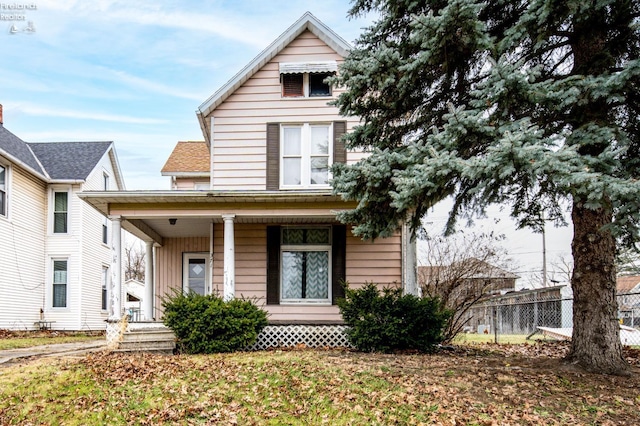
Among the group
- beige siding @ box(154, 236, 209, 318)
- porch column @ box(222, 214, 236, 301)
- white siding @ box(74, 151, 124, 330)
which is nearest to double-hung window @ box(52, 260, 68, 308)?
white siding @ box(74, 151, 124, 330)

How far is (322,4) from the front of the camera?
13461mm

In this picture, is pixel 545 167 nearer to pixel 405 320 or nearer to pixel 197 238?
pixel 405 320

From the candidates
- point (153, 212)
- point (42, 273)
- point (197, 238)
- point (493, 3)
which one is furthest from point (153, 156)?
point (493, 3)

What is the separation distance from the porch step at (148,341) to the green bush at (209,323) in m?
0.46

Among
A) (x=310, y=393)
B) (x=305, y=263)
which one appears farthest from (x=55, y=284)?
(x=310, y=393)

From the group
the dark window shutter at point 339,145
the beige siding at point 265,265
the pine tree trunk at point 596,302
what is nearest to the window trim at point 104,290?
the beige siding at point 265,265

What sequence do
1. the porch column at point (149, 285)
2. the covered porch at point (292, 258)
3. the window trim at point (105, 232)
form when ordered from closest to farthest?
1. the covered porch at point (292, 258)
2. the porch column at point (149, 285)
3. the window trim at point (105, 232)

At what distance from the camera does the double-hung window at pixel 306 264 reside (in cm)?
1253

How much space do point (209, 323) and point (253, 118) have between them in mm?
5154

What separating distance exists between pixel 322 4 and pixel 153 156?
36.8 m

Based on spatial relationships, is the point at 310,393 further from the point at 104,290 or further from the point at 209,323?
the point at 104,290

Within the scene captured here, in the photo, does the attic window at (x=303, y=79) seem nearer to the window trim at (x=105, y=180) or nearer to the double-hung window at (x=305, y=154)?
the double-hung window at (x=305, y=154)

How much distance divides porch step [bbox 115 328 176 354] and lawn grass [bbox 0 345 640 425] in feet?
6.92

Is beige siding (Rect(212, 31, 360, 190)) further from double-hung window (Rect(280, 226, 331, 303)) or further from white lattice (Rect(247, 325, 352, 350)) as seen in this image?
white lattice (Rect(247, 325, 352, 350))
